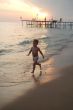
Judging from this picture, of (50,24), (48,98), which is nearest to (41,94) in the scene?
(48,98)

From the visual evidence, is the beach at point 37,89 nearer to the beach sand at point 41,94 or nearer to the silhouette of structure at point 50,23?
the beach sand at point 41,94

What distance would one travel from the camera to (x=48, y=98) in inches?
275

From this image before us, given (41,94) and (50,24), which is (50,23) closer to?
(50,24)

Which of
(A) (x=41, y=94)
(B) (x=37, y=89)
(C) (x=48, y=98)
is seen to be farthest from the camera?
(B) (x=37, y=89)

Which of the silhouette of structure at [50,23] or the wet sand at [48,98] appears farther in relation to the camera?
the silhouette of structure at [50,23]

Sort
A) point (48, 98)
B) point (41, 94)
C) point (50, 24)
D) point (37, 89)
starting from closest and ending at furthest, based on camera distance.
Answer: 1. point (48, 98)
2. point (41, 94)
3. point (37, 89)
4. point (50, 24)

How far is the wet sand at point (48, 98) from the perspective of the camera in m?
6.46

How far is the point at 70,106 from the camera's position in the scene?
638cm

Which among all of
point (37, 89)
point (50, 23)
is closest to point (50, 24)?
point (50, 23)

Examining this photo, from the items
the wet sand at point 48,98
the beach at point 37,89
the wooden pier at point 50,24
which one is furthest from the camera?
the wooden pier at point 50,24

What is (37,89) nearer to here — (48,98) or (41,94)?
(41,94)

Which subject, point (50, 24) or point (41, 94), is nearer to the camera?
point (41, 94)

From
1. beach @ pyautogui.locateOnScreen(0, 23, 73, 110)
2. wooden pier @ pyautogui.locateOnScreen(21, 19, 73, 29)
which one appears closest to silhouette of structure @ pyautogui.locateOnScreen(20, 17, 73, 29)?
wooden pier @ pyautogui.locateOnScreen(21, 19, 73, 29)

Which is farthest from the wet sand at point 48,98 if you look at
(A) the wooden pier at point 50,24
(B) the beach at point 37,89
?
(A) the wooden pier at point 50,24
